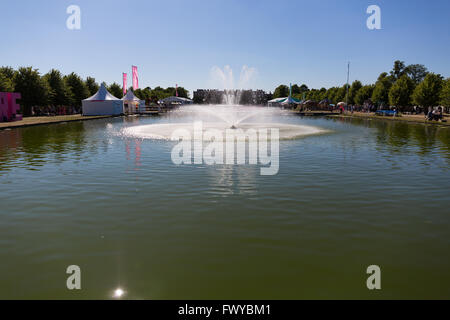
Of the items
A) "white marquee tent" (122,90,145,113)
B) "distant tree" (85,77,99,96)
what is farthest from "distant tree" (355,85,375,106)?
"distant tree" (85,77,99,96)

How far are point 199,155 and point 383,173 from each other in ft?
29.6

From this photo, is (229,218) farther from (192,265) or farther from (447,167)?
(447,167)

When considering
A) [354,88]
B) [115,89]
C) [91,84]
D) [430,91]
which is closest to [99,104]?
[91,84]

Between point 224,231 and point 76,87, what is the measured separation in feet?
252

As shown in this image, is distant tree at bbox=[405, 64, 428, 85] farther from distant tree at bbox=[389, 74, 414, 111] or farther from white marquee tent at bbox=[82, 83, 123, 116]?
white marquee tent at bbox=[82, 83, 123, 116]

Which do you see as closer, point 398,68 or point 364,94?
point 364,94

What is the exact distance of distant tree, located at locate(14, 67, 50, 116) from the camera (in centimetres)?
5644

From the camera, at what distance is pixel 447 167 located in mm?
15117

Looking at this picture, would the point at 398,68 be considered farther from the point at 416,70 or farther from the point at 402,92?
the point at 402,92

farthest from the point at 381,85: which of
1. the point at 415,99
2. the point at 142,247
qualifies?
the point at 142,247

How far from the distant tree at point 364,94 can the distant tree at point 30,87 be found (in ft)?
265

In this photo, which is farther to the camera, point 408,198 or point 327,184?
point 327,184

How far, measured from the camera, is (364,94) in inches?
3740

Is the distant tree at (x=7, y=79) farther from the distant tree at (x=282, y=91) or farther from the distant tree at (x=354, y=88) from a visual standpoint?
the distant tree at (x=282, y=91)
